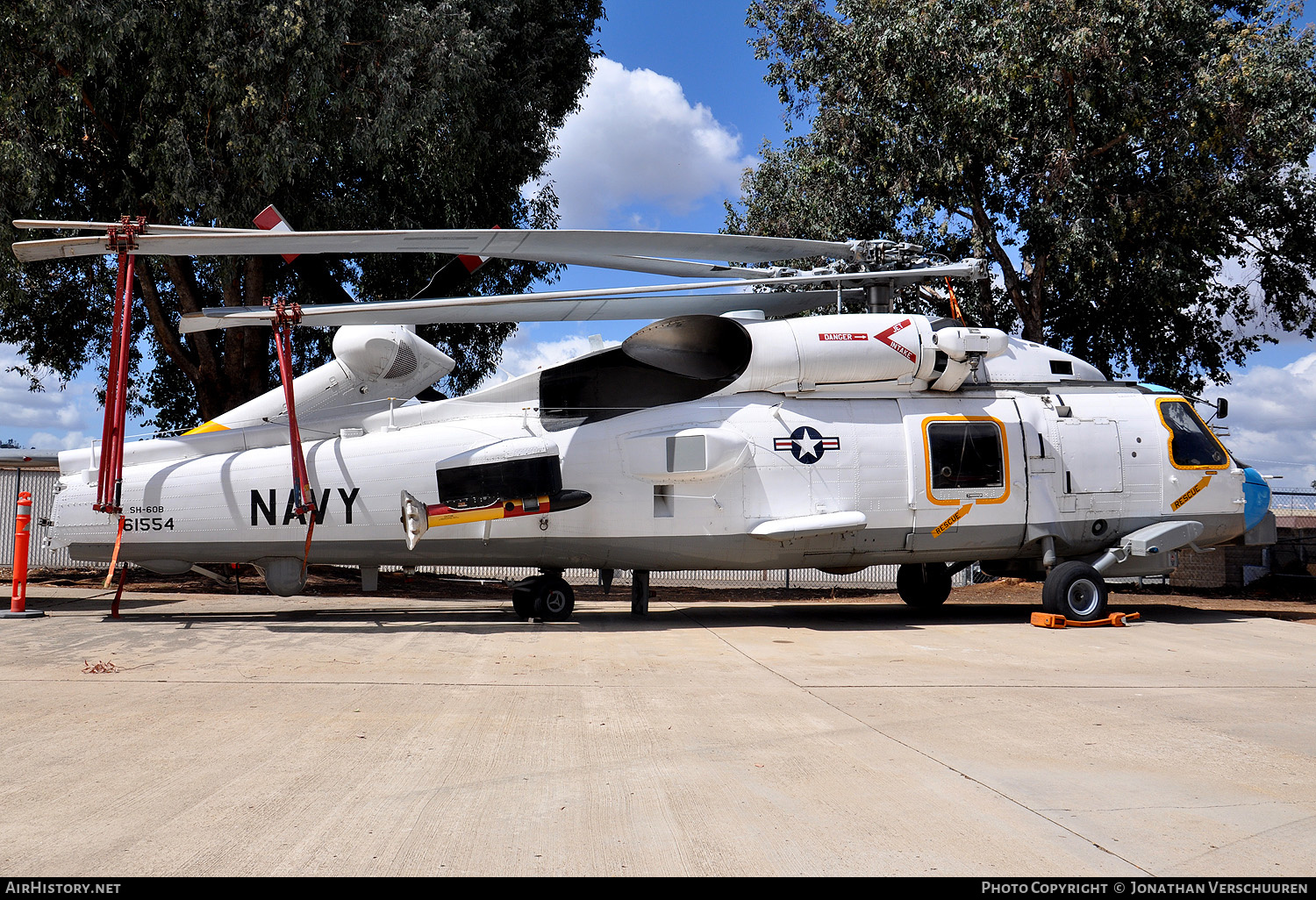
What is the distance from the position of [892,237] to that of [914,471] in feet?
26.8

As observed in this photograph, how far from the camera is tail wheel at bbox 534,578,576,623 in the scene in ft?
34.0

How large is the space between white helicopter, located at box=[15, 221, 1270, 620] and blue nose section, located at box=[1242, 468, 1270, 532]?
0.18 m

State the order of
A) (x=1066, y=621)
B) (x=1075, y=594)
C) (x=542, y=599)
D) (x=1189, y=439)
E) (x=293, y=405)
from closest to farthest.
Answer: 1. (x=293, y=405)
2. (x=1066, y=621)
3. (x=1075, y=594)
4. (x=542, y=599)
5. (x=1189, y=439)

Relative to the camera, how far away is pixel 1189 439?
1117 centimetres

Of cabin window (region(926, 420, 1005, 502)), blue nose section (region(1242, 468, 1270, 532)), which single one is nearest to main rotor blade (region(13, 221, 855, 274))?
cabin window (region(926, 420, 1005, 502))

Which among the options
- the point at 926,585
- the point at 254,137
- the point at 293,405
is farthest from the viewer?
the point at 254,137

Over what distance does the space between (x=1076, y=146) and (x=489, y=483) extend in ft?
38.9

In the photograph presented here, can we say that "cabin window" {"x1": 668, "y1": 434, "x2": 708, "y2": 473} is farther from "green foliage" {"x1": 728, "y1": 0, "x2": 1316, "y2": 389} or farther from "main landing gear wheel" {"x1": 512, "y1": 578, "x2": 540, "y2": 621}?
"green foliage" {"x1": 728, "y1": 0, "x2": 1316, "y2": 389}

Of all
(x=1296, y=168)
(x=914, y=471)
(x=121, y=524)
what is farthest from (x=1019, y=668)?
(x=1296, y=168)

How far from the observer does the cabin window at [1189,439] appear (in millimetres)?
11070

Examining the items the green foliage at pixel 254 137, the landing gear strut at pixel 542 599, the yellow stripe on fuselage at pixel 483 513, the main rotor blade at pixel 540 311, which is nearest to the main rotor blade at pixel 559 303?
the main rotor blade at pixel 540 311

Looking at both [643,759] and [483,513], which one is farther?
[483,513]

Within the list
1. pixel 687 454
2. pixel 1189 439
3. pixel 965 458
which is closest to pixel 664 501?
pixel 687 454

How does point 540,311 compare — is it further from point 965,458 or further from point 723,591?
point 723,591
